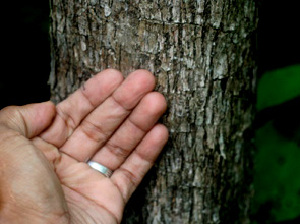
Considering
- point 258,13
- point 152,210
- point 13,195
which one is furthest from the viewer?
point 152,210

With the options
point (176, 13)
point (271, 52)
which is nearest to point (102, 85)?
point (176, 13)

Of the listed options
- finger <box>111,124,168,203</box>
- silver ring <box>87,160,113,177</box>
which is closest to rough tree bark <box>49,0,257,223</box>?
finger <box>111,124,168,203</box>

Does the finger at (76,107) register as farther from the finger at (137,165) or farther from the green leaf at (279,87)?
the green leaf at (279,87)

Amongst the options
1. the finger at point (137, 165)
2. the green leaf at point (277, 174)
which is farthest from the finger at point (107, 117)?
the green leaf at point (277, 174)

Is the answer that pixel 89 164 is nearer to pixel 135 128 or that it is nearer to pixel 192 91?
pixel 135 128

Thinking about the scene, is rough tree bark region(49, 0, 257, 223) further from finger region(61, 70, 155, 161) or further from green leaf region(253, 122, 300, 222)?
green leaf region(253, 122, 300, 222)

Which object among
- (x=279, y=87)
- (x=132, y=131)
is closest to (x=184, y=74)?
(x=132, y=131)
